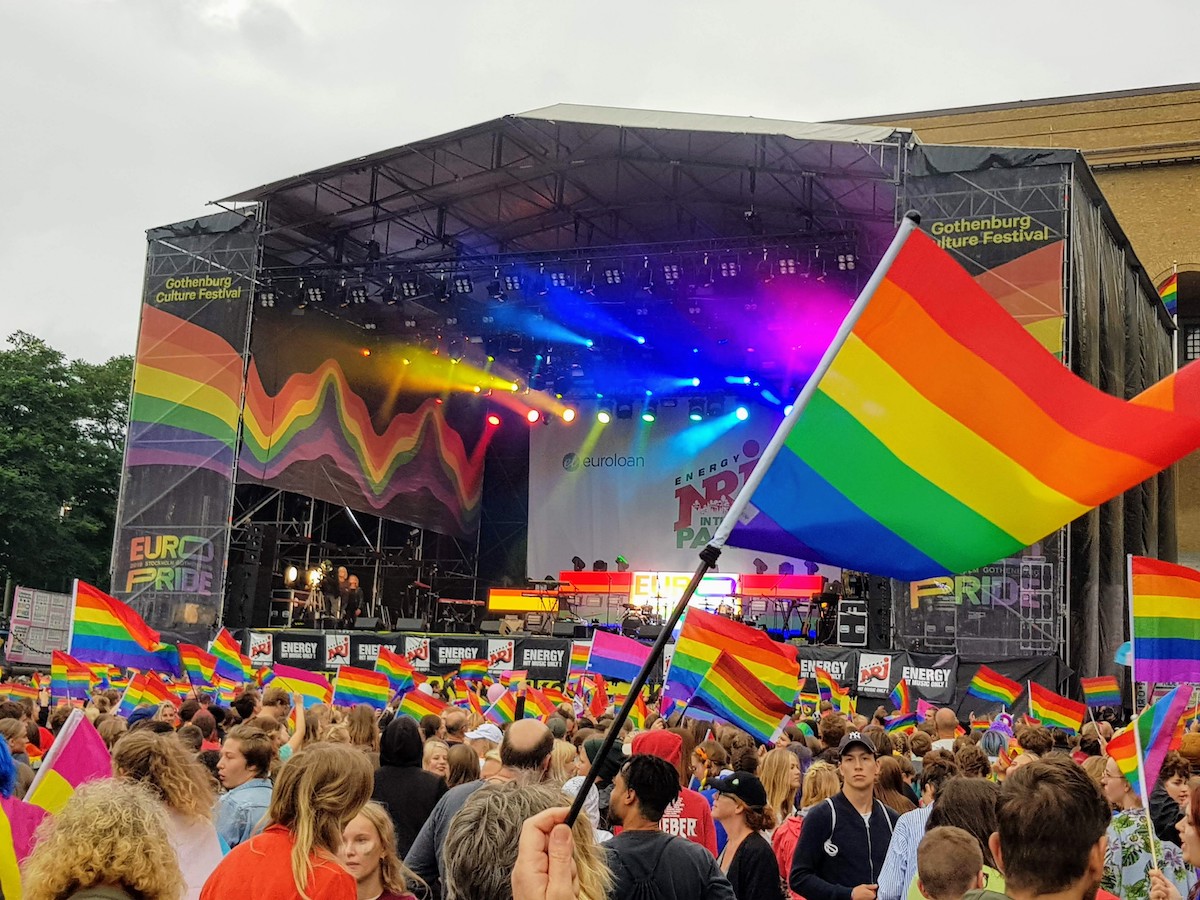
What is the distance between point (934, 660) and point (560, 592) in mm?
9570

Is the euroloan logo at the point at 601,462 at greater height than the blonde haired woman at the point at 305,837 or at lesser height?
greater

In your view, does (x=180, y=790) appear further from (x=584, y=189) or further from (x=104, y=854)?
(x=584, y=189)

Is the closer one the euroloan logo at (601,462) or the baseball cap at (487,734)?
the baseball cap at (487,734)

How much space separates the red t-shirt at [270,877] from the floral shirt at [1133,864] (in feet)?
8.86

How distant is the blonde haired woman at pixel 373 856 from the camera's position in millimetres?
3727

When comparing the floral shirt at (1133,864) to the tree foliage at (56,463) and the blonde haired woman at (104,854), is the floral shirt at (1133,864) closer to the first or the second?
the blonde haired woman at (104,854)

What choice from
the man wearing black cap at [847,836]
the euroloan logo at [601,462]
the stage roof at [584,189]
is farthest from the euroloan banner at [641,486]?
the man wearing black cap at [847,836]

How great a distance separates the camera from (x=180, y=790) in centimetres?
388

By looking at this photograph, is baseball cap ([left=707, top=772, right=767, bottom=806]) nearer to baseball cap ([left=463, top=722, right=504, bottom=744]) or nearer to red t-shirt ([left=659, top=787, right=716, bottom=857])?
red t-shirt ([left=659, top=787, right=716, bottom=857])

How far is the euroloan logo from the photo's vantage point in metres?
28.3

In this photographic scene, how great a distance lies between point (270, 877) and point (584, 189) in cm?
2027

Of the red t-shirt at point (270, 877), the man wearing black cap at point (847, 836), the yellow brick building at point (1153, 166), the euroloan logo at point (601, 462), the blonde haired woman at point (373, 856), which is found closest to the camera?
the red t-shirt at point (270, 877)

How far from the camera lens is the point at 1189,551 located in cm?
2920

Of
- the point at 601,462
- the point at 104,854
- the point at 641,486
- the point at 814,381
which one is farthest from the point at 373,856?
the point at 601,462
